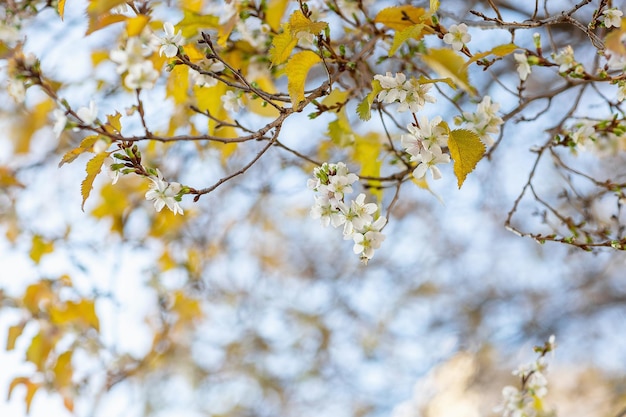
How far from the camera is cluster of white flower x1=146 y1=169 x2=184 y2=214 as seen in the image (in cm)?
86

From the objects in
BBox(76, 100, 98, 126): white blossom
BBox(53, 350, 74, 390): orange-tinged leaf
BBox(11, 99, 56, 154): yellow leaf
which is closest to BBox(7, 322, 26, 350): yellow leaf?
BBox(53, 350, 74, 390): orange-tinged leaf

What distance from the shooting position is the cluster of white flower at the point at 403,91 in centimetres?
85

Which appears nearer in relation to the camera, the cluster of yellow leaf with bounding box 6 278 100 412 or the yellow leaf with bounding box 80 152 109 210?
the yellow leaf with bounding box 80 152 109 210

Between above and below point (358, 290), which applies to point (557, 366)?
below

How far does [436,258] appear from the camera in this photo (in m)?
3.25

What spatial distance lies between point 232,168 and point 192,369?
1.51m

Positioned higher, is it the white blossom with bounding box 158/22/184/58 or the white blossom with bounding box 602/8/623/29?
the white blossom with bounding box 158/22/184/58

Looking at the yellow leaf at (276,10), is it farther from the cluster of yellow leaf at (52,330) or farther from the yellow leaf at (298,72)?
the cluster of yellow leaf at (52,330)

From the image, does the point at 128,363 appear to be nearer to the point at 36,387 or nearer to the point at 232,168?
the point at 36,387

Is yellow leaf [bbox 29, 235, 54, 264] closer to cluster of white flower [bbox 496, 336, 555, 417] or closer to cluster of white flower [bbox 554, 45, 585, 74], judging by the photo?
cluster of white flower [bbox 496, 336, 555, 417]

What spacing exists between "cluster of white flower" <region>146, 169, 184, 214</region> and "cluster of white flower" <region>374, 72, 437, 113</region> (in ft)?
1.07

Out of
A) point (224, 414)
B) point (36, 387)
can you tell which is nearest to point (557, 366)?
point (224, 414)

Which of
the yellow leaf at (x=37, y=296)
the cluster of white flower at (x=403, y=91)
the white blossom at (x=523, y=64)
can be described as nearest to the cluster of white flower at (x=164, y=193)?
the cluster of white flower at (x=403, y=91)

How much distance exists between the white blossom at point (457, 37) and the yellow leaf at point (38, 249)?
4.67 ft
